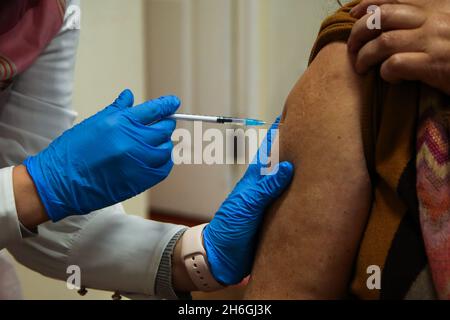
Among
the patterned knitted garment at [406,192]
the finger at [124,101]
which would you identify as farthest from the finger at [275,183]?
the finger at [124,101]

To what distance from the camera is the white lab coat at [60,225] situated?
1.17 meters

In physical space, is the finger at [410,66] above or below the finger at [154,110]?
above

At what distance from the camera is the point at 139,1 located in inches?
69.9

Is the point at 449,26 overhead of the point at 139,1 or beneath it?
beneath

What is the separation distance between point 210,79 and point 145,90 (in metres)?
0.26

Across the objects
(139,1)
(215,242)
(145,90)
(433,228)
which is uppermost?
(139,1)

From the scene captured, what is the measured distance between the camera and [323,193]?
0.76 metres

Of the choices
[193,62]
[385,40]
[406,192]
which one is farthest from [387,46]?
[193,62]

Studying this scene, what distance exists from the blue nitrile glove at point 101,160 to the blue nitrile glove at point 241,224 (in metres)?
→ 0.18

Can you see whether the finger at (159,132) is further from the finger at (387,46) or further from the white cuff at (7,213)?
the finger at (387,46)

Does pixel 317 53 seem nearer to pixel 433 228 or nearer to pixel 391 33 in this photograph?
pixel 391 33

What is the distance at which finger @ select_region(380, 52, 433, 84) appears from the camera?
0.68 m
